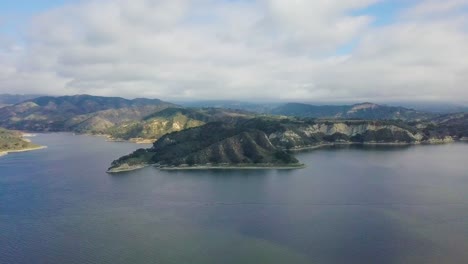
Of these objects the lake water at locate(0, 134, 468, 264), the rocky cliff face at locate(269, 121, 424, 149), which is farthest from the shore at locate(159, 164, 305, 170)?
the rocky cliff face at locate(269, 121, 424, 149)

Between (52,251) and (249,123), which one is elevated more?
(249,123)

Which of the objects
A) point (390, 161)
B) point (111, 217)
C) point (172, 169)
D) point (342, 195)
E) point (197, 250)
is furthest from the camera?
point (390, 161)

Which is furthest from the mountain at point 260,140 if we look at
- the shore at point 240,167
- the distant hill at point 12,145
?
the distant hill at point 12,145

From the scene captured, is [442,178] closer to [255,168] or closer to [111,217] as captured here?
[255,168]

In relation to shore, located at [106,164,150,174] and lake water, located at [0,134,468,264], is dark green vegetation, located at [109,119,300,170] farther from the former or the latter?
lake water, located at [0,134,468,264]

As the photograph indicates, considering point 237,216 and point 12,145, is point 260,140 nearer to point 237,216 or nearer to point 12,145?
point 237,216

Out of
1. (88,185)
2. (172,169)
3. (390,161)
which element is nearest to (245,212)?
(88,185)
